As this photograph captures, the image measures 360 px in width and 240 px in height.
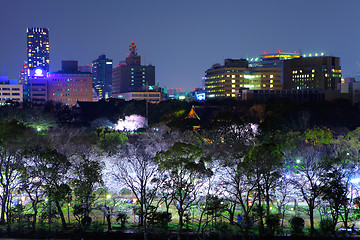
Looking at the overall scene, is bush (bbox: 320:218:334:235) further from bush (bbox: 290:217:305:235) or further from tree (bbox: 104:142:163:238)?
tree (bbox: 104:142:163:238)

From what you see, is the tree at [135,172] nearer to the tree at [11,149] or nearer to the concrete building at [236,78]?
the tree at [11,149]

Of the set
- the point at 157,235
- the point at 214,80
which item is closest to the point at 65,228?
the point at 157,235

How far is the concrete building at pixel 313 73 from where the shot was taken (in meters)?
170

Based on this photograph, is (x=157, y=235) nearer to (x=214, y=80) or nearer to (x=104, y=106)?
(x=104, y=106)

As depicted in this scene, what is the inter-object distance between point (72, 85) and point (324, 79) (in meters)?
89.9

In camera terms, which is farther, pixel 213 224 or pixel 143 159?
pixel 143 159

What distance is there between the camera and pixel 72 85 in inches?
7185

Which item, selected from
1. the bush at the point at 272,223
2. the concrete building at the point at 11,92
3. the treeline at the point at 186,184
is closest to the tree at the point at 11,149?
the treeline at the point at 186,184

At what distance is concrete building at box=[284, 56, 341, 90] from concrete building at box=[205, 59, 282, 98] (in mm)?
8403

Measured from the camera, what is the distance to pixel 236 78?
166875 mm

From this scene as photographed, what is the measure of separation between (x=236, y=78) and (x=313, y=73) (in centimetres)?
2844

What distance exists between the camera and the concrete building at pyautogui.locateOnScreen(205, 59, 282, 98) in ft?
546

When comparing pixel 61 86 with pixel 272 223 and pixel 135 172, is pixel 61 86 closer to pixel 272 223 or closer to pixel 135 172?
pixel 135 172

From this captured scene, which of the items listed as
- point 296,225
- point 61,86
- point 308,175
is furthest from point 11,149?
point 61,86
